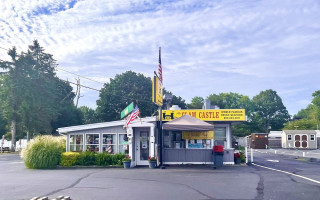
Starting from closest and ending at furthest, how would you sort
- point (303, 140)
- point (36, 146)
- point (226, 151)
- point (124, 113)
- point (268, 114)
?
point (36, 146) → point (226, 151) → point (124, 113) → point (303, 140) → point (268, 114)

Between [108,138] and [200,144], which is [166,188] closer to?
[200,144]

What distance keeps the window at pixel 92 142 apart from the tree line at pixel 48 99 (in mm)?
20175

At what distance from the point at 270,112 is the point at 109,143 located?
2861 inches

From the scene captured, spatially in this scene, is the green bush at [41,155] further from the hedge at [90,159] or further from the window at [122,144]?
the window at [122,144]

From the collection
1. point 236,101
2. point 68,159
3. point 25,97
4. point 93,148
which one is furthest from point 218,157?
point 236,101

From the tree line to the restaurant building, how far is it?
2033 cm

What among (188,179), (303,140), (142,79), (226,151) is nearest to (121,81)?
(142,79)

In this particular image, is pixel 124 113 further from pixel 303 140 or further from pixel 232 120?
pixel 303 140

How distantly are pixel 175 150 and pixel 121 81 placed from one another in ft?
134

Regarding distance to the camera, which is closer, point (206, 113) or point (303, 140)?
point (206, 113)

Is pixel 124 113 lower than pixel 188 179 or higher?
higher

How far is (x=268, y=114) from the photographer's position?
86.4 metres

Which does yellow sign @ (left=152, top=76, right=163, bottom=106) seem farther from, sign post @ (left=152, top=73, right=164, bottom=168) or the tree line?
the tree line

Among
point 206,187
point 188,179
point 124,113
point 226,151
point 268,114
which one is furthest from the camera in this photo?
point 268,114
